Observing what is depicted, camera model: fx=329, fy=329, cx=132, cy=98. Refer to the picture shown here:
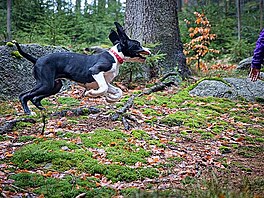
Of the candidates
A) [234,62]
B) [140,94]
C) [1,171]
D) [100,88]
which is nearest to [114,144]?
[100,88]

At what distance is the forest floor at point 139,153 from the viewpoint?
316 centimetres

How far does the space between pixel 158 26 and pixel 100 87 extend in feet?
16.4

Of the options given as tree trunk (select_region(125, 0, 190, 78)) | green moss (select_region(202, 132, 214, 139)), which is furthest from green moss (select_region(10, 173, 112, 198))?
tree trunk (select_region(125, 0, 190, 78))

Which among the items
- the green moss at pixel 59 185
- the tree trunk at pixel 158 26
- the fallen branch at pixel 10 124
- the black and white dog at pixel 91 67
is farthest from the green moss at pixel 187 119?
the tree trunk at pixel 158 26

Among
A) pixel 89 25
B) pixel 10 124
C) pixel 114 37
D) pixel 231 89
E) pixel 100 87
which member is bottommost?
pixel 10 124

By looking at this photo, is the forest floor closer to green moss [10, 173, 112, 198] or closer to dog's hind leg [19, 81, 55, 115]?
green moss [10, 173, 112, 198]

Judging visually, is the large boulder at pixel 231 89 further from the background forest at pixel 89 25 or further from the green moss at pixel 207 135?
the background forest at pixel 89 25

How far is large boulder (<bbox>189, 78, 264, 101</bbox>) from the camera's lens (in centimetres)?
806

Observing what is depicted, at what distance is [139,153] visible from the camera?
171 inches

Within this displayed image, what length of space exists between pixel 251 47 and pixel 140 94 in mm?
9870

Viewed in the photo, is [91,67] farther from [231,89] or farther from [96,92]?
[231,89]

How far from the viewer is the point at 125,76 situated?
906 cm

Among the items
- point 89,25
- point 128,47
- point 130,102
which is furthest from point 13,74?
point 89,25

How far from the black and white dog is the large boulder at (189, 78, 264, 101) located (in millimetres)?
3048
